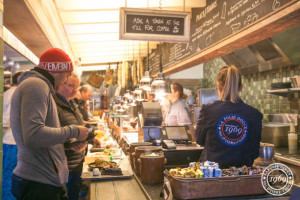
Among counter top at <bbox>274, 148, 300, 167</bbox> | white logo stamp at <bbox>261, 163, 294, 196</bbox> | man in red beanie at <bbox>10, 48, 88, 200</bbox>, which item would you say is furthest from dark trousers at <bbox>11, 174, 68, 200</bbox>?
counter top at <bbox>274, 148, 300, 167</bbox>

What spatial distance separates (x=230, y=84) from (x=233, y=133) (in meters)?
0.43

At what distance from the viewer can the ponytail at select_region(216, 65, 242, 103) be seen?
2424 mm

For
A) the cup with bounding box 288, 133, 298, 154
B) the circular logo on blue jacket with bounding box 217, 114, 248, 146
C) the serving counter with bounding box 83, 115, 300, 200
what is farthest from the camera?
the cup with bounding box 288, 133, 298, 154

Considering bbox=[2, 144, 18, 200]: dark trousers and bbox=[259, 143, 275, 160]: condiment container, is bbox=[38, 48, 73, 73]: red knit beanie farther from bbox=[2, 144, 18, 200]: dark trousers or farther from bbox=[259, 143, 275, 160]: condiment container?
bbox=[2, 144, 18, 200]: dark trousers

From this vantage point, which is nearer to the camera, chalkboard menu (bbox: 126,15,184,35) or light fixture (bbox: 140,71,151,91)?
chalkboard menu (bbox: 126,15,184,35)

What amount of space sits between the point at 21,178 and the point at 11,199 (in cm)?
253

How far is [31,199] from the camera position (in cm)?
198

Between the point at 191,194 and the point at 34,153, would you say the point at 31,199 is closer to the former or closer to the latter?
the point at 34,153

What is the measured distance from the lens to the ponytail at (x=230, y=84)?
242 cm

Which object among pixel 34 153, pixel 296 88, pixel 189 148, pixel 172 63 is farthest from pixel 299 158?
pixel 34 153

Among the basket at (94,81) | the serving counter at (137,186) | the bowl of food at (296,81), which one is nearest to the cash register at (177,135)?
the serving counter at (137,186)

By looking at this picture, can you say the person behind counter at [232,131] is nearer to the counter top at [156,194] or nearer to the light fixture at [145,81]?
the counter top at [156,194]

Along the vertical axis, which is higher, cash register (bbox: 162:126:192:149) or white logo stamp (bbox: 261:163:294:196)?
cash register (bbox: 162:126:192:149)

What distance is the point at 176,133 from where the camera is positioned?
11.0 feet
